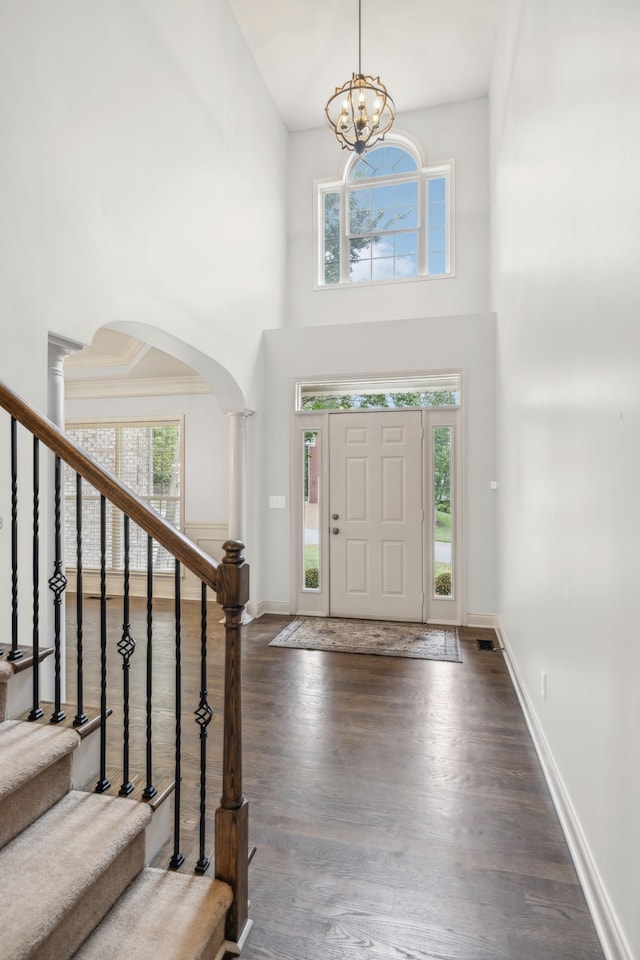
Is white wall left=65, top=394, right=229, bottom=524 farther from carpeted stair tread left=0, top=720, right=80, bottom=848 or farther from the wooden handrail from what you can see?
carpeted stair tread left=0, top=720, right=80, bottom=848

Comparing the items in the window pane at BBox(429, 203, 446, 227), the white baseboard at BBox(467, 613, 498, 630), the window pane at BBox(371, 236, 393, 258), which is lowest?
the white baseboard at BBox(467, 613, 498, 630)

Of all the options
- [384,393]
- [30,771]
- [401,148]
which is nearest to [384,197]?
[401,148]

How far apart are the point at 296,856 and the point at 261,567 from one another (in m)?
3.70

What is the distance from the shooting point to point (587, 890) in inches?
70.1

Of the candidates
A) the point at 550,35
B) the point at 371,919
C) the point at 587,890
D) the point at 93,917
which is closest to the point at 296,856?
the point at 371,919

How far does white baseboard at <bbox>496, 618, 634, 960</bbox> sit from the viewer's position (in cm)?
153

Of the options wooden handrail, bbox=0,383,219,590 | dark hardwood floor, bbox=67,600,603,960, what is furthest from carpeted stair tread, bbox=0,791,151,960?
wooden handrail, bbox=0,383,219,590

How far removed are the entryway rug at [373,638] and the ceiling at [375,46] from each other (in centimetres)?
563

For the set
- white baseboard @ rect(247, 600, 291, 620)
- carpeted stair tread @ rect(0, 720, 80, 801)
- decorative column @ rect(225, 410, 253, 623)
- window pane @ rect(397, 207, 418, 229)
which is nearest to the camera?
carpeted stair tread @ rect(0, 720, 80, 801)

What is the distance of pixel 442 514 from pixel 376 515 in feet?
2.14

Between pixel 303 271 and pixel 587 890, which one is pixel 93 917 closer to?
pixel 587 890

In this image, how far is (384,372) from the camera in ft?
17.7

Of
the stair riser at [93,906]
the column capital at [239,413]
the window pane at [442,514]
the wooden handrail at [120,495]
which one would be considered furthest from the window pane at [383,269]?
the stair riser at [93,906]

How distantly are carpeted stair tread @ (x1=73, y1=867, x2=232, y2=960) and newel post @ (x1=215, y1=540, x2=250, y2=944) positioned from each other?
0.05m
